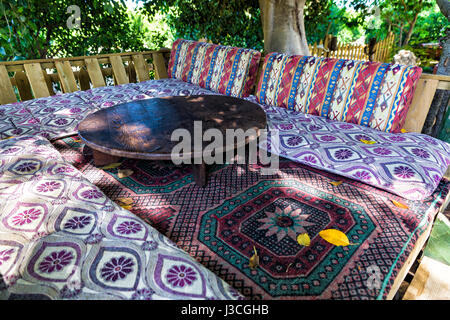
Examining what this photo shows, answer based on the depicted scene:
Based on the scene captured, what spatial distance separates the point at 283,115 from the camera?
2.68 meters

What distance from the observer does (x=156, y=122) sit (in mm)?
2088

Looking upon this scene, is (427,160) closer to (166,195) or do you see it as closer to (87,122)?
(166,195)

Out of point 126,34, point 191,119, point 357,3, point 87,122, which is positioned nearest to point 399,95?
point 191,119

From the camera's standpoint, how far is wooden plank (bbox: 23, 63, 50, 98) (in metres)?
3.66

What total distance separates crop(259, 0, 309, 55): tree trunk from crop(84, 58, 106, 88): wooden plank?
280cm

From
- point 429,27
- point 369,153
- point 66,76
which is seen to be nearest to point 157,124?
point 369,153

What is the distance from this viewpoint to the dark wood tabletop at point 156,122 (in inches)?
67.7

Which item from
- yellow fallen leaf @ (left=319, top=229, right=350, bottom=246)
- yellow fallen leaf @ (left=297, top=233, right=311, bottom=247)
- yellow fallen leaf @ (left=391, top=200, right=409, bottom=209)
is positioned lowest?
yellow fallen leaf @ (left=297, top=233, right=311, bottom=247)

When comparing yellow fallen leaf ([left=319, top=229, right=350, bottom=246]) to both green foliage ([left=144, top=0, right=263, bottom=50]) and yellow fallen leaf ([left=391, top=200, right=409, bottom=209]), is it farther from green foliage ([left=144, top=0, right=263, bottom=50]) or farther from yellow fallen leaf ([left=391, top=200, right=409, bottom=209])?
green foliage ([left=144, top=0, right=263, bottom=50])

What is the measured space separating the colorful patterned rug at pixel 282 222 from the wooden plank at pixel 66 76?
2.26 meters

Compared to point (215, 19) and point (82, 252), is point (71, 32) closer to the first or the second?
point (215, 19)

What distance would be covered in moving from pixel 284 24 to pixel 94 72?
3106 mm

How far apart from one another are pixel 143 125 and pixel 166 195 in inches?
22.0

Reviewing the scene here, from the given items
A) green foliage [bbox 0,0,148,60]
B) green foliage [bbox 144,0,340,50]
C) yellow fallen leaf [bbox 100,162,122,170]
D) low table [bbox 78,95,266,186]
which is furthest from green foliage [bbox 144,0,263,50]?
yellow fallen leaf [bbox 100,162,122,170]
